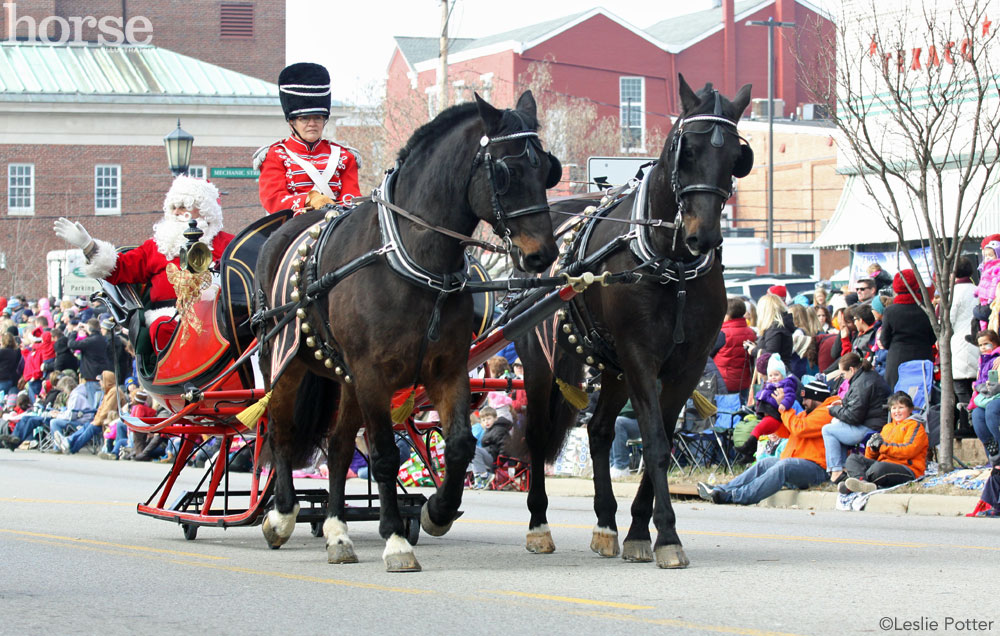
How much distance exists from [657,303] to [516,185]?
4.17 ft

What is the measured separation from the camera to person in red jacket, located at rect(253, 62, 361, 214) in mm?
10812

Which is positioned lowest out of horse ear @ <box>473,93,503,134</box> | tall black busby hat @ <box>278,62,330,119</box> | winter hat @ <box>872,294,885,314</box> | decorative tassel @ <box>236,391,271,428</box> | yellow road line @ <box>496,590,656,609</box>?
yellow road line @ <box>496,590,656,609</box>

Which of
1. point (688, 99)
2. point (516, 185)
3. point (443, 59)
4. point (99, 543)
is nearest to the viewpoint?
point (516, 185)

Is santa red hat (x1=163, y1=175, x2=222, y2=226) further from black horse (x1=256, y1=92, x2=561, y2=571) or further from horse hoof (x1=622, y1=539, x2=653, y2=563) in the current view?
horse hoof (x1=622, y1=539, x2=653, y2=563)

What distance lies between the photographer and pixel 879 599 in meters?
7.21

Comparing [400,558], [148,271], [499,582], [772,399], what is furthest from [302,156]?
[772,399]

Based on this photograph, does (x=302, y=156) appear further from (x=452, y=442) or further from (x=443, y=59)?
(x=443, y=59)

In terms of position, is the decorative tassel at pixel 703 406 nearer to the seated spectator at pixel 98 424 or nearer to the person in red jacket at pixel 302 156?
the person in red jacket at pixel 302 156

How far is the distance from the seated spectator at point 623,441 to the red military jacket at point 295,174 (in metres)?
6.79

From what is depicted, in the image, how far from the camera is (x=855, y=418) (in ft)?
48.3

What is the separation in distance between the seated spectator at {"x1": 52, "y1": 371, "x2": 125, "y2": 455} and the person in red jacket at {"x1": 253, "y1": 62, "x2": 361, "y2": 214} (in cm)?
1443

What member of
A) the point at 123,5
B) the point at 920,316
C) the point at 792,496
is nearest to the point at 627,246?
the point at 792,496

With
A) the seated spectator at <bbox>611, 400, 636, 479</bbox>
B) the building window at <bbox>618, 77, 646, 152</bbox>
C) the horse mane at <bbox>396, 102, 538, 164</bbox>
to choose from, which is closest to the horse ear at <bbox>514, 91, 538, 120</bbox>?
the horse mane at <bbox>396, 102, 538, 164</bbox>

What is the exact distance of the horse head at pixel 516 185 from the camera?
27.1 feet
